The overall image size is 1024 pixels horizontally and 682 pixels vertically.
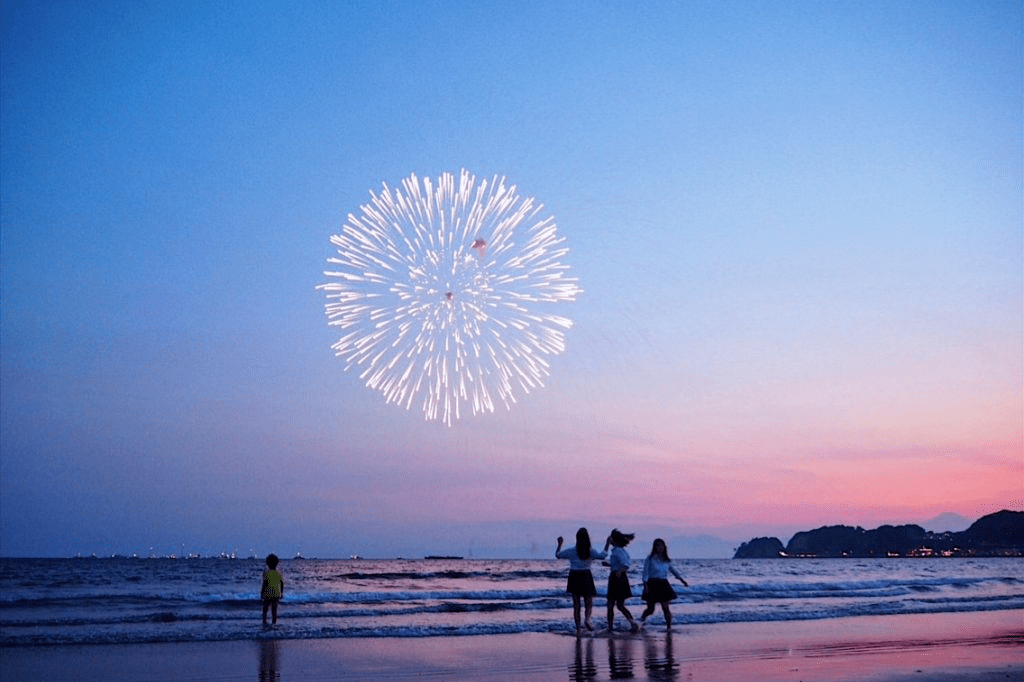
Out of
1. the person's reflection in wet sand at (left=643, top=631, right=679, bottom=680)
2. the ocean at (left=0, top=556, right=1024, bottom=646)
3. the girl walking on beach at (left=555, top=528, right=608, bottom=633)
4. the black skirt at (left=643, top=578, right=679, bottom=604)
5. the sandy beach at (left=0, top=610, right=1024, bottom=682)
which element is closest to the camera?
the person's reflection in wet sand at (left=643, top=631, right=679, bottom=680)

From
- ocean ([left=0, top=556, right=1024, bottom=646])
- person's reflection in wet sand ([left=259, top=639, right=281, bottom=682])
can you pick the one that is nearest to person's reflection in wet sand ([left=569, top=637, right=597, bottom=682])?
ocean ([left=0, top=556, right=1024, bottom=646])

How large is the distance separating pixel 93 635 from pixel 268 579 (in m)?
3.09

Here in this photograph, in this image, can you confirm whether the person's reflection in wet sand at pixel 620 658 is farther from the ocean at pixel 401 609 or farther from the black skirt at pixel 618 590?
the ocean at pixel 401 609

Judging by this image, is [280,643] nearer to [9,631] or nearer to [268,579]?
[268,579]

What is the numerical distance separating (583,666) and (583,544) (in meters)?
4.25

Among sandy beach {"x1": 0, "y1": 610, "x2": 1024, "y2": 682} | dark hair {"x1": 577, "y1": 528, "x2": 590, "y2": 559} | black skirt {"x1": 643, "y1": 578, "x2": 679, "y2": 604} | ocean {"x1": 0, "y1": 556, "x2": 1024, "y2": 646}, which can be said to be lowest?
ocean {"x1": 0, "y1": 556, "x2": 1024, "y2": 646}

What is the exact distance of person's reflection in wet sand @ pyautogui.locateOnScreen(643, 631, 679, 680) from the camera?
36.3 ft

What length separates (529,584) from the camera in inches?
1642

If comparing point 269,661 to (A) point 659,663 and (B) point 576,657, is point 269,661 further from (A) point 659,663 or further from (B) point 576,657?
(A) point 659,663

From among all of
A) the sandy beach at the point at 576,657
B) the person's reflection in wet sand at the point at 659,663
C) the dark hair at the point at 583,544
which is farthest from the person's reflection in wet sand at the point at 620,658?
the dark hair at the point at 583,544

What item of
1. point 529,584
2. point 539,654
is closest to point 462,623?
point 539,654

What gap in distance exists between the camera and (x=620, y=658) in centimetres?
1273

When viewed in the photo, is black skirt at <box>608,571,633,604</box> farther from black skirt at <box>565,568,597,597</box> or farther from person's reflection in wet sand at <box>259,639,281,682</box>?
person's reflection in wet sand at <box>259,639,281,682</box>

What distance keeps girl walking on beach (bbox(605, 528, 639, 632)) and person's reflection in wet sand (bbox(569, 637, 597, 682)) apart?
1.92m
